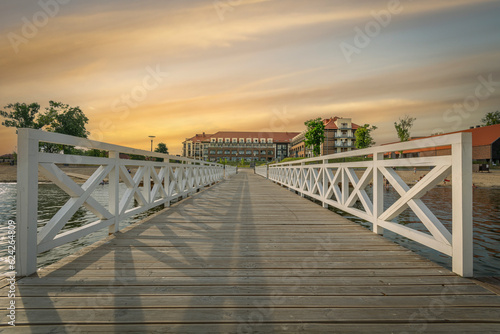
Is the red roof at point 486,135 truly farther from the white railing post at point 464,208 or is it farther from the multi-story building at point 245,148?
the multi-story building at point 245,148

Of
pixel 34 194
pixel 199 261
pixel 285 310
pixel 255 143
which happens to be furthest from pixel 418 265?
pixel 255 143

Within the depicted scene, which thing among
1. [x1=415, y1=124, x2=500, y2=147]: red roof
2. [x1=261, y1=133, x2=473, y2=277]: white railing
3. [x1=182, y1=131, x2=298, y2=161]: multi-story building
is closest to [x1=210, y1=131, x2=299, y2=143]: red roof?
[x1=182, y1=131, x2=298, y2=161]: multi-story building

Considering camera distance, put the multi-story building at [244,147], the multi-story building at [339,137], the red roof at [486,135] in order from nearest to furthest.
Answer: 1. the red roof at [486,135]
2. the multi-story building at [339,137]
3. the multi-story building at [244,147]

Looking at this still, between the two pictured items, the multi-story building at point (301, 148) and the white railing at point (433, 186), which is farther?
the multi-story building at point (301, 148)

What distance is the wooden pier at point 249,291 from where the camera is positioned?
1.53 metres

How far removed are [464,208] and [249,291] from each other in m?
1.89

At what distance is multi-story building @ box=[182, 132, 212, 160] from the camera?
92.2m

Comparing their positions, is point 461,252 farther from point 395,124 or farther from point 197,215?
point 395,124

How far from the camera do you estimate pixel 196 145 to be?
9362 cm

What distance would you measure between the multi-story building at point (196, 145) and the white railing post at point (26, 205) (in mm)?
88686

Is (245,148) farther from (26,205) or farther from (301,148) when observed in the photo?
(26,205)

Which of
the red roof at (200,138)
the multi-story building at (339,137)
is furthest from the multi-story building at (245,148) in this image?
the multi-story building at (339,137)

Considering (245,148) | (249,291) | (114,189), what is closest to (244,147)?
(245,148)

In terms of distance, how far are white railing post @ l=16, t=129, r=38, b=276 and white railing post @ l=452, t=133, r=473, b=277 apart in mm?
3572
